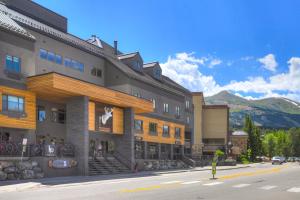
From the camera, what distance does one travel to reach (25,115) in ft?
112

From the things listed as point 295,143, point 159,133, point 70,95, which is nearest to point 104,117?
point 70,95

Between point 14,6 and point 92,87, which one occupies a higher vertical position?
point 14,6

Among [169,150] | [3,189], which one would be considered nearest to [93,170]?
[3,189]

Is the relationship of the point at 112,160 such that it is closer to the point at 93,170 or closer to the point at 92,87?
the point at 93,170

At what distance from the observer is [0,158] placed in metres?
29.4

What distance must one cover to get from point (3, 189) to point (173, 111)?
136 feet

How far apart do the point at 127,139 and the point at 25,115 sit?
14.0 metres

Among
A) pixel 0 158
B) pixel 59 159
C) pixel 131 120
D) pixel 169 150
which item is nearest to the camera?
pixel 0 158

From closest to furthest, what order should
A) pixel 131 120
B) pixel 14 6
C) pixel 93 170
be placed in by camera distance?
pixel 93 170, pixel 14 6, pixel 131 120

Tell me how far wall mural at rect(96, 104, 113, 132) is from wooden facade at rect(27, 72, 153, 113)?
0.67 metres

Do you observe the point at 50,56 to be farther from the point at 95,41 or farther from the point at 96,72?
the point at 95,41

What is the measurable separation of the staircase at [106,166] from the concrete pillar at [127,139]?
1328mm

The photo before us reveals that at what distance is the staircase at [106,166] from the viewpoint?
38.5 metres

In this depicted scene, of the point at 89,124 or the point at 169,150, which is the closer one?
the point at 89,124
